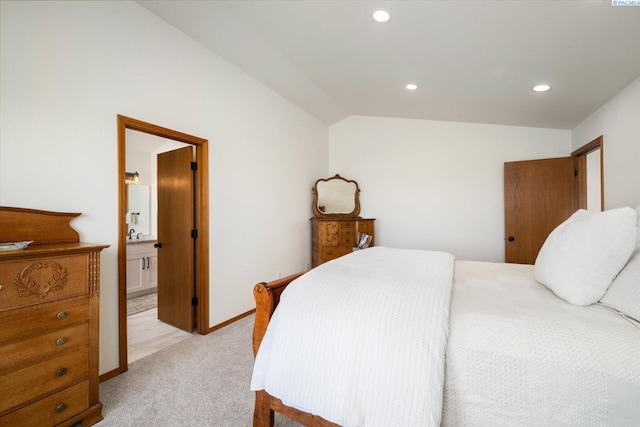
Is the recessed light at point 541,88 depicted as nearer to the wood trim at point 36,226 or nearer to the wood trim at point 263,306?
the wood trim at point 263,306

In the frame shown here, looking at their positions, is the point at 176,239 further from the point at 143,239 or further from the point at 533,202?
the point at 533,202

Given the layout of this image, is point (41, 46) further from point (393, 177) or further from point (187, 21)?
point (393, 177)

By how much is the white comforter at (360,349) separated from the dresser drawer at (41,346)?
104 cm

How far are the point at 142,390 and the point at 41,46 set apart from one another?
2291mm

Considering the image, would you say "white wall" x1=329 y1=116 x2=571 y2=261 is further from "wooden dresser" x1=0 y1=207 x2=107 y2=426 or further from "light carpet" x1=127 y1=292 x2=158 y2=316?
"wooden dresser" x1=0 y1=207 x2=107 y2=426

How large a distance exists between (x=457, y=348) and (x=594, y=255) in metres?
0.84

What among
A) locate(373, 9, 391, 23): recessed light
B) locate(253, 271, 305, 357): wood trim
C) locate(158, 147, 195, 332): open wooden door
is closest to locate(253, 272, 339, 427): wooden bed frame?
locate(253, 271, 305, 357): wood trim

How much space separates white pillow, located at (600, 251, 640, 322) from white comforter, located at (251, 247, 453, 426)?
0.67 metres

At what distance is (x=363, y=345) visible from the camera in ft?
3.63

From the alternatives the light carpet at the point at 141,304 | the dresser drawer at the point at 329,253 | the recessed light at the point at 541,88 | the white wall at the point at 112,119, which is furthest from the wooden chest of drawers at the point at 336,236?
the recessed light at the point at 541,88

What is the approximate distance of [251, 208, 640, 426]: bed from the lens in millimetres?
959

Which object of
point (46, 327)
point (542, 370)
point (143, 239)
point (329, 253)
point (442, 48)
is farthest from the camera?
point (143, 239)

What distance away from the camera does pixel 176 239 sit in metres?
2.90

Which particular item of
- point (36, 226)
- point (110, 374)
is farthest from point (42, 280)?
point (110, 374)
